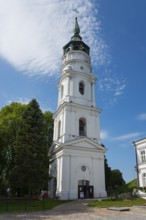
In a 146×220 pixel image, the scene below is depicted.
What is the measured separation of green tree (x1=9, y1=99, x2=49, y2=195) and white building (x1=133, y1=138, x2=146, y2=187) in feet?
48.6

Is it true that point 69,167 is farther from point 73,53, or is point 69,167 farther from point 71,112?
point 73,53

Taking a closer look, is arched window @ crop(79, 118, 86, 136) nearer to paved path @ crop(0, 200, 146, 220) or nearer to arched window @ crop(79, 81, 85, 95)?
arched window @ crop(79, 81, 85, 95)

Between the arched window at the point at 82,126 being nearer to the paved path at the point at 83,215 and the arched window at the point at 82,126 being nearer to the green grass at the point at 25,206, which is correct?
the green grass at the point at 25,206

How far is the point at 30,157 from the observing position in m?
27.2

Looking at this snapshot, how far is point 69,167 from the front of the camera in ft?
106

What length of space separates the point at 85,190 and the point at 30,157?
10001 millimetres

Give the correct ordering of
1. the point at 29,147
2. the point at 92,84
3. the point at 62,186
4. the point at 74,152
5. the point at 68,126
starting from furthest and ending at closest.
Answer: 1. the point at 92,84
2. the point at 68,126
3. the point at 74,152
4. the point at 62,186
5. the point at 29,147

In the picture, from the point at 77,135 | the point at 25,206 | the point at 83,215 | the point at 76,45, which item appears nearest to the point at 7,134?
the point at 77,135

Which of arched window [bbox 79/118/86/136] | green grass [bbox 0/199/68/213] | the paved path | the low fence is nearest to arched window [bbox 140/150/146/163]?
arched window [bbox 79/118/86/136]

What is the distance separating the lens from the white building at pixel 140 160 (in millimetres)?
34719

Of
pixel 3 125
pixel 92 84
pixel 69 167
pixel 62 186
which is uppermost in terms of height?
pixel 92 84

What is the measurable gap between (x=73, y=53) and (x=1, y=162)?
885 inches

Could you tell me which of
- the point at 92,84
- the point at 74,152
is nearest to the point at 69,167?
the point at 74,152

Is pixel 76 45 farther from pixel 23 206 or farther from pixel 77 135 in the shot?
pixel 23 206
